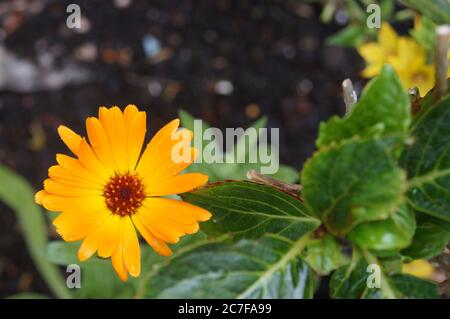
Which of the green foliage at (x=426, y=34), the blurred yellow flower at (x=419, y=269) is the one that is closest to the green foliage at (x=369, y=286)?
the green foliage at (x=426, y=34)

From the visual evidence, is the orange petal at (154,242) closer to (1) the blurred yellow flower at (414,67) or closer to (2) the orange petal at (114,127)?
(2) the orange petal at (114,127)

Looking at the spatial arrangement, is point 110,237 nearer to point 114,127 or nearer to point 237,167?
point 114,127

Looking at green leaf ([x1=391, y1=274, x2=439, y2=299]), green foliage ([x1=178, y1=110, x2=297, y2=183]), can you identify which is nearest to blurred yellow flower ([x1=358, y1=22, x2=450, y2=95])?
green foliage ([x1=178, y1=110, x2=297, y2=183])

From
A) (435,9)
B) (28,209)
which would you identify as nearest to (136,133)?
(435,9)

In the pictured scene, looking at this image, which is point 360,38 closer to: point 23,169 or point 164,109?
point 164,109

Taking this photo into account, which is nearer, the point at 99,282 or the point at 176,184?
the point at 176,184

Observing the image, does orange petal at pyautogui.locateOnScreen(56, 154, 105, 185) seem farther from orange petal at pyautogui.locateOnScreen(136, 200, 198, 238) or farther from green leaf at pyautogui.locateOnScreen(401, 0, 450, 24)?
green leaf at pyautogui.locateOnScreen(401, 0, 450, 24)
